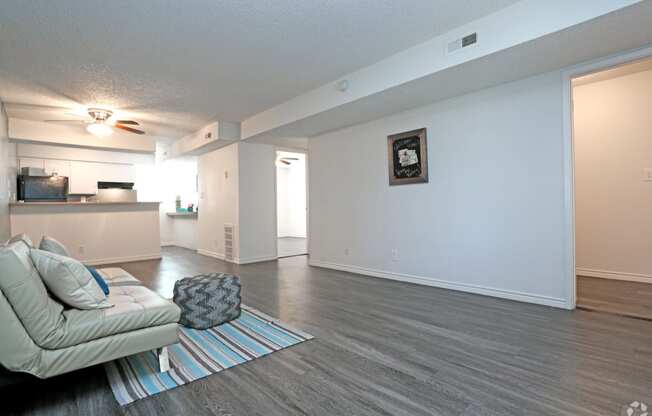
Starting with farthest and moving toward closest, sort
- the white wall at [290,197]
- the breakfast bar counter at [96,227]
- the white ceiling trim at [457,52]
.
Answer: the white wall at [290,197] < the breakfast bar counter at [96,227] < the white ceiling trim at [457,52]

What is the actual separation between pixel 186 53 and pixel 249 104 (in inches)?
63.9

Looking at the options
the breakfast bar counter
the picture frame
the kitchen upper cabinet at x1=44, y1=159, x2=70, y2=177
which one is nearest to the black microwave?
the breakfast bar counter

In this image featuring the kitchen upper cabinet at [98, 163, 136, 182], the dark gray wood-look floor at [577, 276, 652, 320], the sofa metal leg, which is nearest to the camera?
the sofa metal leg

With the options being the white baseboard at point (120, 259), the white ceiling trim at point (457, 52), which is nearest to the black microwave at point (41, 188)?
the white baseboard at point (120, 259)

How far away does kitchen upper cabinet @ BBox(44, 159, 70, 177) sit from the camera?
6.89m

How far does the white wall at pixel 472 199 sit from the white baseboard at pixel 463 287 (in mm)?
13

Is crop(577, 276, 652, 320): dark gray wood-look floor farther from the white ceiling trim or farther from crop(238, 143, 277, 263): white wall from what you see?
crop(238, 143, 277, 263): white wall

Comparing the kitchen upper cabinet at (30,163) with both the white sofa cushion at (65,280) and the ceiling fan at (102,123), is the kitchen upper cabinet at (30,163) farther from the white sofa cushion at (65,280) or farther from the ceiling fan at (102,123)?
the white sofa cushion at (65,280)

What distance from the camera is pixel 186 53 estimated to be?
3139 millimetres

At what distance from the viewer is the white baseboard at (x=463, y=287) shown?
10.1ft

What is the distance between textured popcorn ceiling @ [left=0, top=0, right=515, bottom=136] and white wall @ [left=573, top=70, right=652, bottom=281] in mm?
2704

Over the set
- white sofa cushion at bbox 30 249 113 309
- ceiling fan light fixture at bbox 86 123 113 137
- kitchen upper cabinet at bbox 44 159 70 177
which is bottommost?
white sofa cushion at bbox 30 249 113 309

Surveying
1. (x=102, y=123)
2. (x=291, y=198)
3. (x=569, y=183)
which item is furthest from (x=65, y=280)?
(x=291, y=198)

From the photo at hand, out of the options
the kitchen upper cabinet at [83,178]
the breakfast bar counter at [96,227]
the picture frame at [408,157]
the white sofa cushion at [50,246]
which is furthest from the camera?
the kitchen upper cabinet at [83,178]
